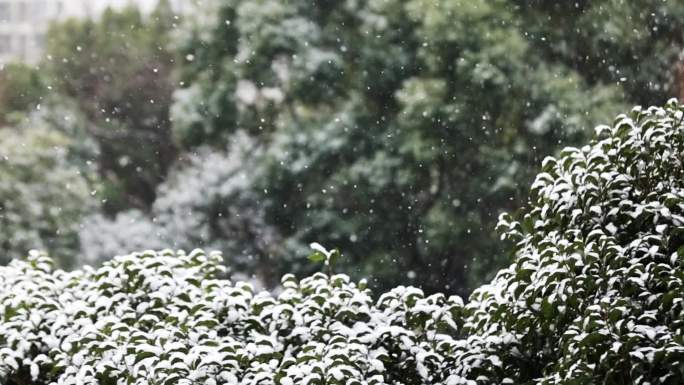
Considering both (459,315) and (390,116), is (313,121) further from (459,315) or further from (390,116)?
(459,315)

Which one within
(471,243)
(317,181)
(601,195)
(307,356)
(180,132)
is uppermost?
(180,132)

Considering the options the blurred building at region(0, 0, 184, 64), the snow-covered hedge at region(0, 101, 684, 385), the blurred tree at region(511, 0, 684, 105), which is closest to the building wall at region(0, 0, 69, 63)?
the blurred building at region(0, 0, 184, 64)

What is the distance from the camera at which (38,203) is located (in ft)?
28.5

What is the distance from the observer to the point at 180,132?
897cm

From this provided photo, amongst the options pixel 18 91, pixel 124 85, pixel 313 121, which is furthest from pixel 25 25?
pixel 313 121

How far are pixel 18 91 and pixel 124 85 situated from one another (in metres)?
0.93

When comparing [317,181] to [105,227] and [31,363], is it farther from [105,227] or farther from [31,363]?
[31,363]

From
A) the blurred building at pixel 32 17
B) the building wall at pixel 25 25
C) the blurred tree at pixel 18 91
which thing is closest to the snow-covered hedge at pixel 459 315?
the blurred tree at pixel 18 91

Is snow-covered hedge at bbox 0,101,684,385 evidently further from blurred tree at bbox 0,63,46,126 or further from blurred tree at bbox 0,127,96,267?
blurred tree at bbox 0,63,46,126

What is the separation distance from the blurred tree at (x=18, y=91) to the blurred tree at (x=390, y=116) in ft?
4.57

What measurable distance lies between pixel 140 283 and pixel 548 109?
5.22 meters

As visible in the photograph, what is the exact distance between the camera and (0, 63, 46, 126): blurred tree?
9180 mm

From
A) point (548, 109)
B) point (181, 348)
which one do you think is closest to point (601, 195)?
point (181, 348)

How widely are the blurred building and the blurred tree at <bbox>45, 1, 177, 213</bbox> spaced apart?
0.60 ft
